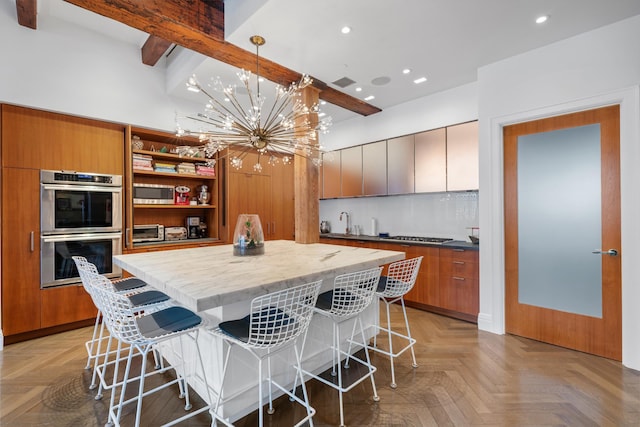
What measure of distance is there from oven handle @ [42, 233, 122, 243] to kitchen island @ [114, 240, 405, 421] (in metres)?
1.40

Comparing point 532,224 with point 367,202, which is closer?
point 532,224

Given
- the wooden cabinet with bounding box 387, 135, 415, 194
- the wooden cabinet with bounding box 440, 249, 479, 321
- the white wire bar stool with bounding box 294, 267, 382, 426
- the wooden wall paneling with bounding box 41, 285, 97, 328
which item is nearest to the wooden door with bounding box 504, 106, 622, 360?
the wooden cabinet with bounding box 440, 249, 479, 321

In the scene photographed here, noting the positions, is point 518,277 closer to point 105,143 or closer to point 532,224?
point 532,224

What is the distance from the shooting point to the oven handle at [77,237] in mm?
3287

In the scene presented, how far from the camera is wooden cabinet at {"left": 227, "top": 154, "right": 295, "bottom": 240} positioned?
15.8ft

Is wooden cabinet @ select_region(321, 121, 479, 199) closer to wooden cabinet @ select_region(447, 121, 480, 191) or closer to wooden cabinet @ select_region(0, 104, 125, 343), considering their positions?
wooden cabinet @ select_region(447, 121, 480, 191)

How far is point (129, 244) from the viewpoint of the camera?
12.6 ft

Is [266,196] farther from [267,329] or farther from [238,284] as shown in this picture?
[267,329]

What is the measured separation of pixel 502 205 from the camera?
3230mm

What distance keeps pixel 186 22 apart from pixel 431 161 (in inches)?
125

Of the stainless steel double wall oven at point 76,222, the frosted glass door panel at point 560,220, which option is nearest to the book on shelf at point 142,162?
the stainless steel double wall oven at point 76,222

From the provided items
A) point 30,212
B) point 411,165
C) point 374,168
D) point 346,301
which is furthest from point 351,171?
point 30,212

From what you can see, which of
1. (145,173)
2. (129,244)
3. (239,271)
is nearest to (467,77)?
(239,271)

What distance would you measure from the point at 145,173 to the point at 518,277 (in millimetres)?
4749
